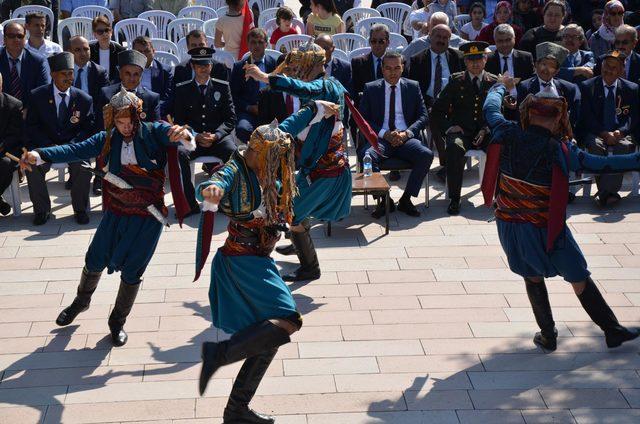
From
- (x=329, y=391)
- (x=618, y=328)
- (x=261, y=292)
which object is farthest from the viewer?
(x=618, y=328)

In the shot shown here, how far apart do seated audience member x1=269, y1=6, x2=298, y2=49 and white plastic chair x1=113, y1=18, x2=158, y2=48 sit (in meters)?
1.59

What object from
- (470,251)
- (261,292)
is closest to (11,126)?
(470,251)

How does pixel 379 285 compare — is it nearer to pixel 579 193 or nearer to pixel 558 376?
pixel 558 376

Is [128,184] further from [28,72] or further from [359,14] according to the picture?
[359,14]

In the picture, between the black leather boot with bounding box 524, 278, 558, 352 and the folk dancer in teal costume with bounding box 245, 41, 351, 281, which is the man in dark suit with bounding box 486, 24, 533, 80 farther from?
the black leather boot with bounding box 524, 278, 558, 352

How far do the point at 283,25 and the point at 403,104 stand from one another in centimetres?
293

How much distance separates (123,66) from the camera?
988cm

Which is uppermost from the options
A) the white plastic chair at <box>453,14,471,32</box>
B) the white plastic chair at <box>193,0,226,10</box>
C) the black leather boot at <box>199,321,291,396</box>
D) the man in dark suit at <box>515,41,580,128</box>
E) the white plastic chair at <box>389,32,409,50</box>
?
the black leather boot at <box>199,321,291,396</box>

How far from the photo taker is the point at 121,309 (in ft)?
23.3

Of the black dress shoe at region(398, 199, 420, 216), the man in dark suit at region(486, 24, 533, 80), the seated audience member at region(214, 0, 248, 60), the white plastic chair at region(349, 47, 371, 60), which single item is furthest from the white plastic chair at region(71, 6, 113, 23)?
the black dress shoe at region(398, 199, 420, 216)

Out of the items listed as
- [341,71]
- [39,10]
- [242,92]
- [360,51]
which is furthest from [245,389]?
[39,10]

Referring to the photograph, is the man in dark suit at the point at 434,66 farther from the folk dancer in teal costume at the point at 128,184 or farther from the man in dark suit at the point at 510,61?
the folk dancer in teal costume at the point at 128,184

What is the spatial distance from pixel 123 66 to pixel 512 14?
5.85 meters

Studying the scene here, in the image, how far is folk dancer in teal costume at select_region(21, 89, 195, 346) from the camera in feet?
22.9
